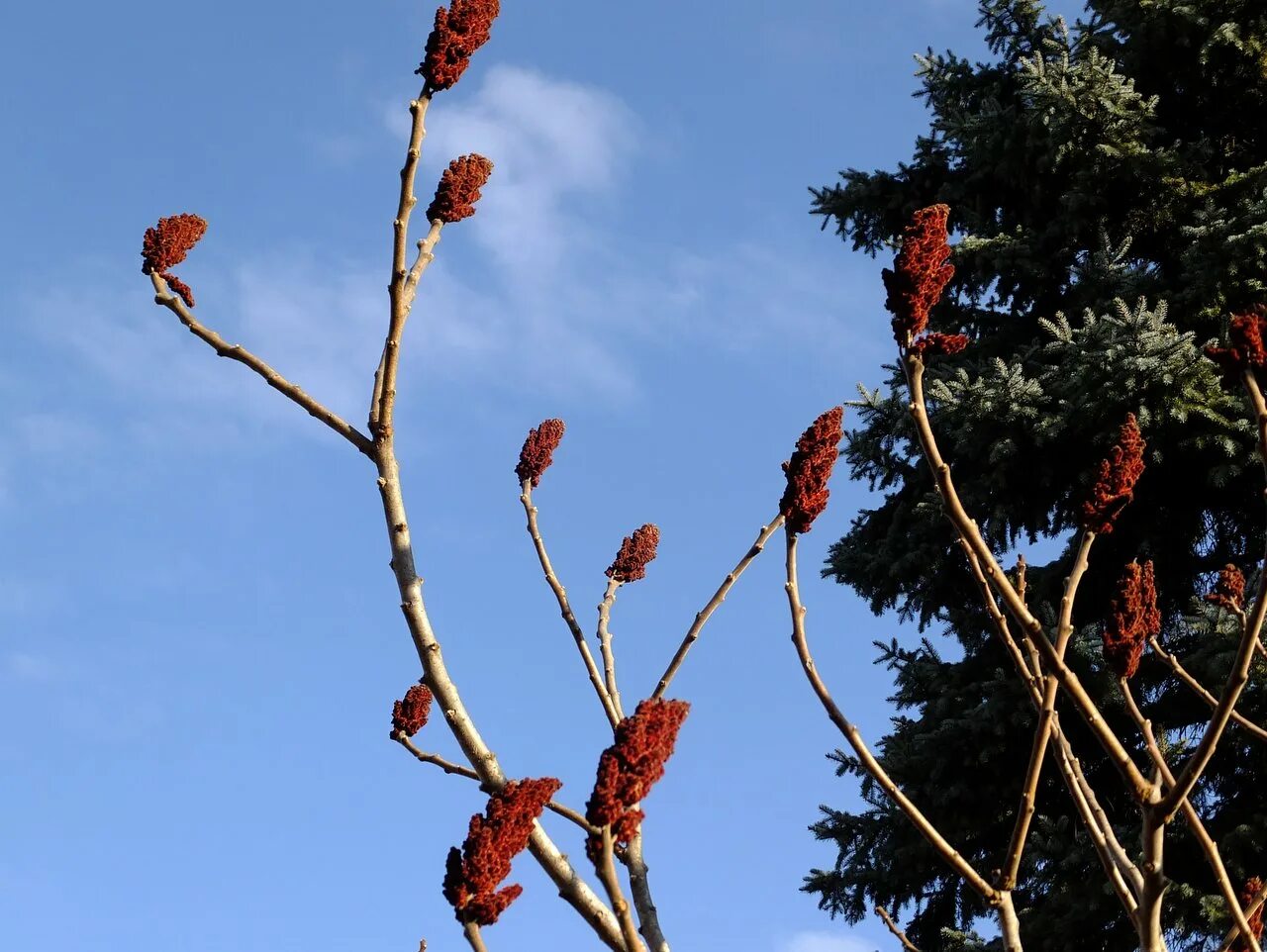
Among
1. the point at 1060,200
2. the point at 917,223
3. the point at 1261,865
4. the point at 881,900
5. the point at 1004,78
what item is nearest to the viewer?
the point at 917,223

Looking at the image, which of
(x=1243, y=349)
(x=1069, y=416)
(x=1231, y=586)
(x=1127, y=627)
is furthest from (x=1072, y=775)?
(x=1069, y=416)

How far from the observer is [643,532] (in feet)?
9.85

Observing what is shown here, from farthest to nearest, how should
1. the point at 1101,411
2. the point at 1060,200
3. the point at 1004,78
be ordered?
the point at 1004,78
the point at 1060,200
the point at 1101,411

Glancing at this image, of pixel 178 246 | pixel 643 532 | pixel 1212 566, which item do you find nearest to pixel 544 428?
pixel 643 532

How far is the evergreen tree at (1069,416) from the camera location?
682cm

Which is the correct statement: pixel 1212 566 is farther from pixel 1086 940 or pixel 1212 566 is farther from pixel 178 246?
pixel 178 246

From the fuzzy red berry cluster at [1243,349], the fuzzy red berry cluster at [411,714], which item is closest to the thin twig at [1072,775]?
the fuzzy red berry cluster at [1243,349]

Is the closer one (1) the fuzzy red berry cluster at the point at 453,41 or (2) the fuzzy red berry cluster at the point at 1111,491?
(2) the fuzzy red berry cluster at the point at 1111,491

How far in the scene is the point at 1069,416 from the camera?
730 centimetres

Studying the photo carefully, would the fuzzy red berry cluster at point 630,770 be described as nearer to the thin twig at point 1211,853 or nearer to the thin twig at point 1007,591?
the thin twig at point 1007,591

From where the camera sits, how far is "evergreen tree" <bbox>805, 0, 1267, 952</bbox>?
6.82 meters

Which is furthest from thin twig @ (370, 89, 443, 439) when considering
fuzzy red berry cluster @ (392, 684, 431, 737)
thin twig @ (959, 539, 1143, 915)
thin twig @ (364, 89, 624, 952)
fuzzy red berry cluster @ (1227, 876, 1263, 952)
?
fuzzy red berry cluster @ (1227, 876, 1263, 952)

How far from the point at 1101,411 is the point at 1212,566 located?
1425 mm

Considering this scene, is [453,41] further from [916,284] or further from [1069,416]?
[1069,416]
